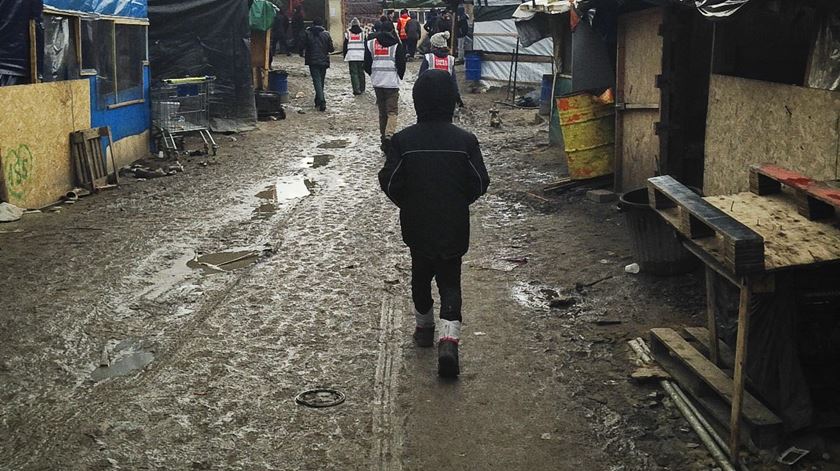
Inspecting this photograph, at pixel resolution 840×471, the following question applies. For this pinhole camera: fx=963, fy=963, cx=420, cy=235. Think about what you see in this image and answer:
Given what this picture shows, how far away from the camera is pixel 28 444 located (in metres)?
5.23

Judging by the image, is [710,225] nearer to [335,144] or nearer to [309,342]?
[309,342]

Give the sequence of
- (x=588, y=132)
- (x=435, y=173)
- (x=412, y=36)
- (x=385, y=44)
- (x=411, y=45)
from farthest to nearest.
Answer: (x=411, y=45), (x=412, y=36), (x=385, y=44), (x=588, y=132), (x=435, y=173)

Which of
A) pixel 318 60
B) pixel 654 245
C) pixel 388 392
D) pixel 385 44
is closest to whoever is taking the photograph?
pixel 388 392

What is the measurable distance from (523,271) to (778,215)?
4.00 meters

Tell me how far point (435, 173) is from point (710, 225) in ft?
7.27

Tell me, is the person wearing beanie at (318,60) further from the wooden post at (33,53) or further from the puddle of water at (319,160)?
the wooden post at (33,53)

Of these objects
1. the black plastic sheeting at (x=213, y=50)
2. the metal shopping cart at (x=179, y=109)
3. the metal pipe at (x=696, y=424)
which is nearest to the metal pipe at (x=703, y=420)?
the metal pipe at (x=696, y=424)

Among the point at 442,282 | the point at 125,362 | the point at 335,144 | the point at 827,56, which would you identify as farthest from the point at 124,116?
the point at 827,56

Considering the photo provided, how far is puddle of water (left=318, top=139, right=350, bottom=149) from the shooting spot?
17953 mm

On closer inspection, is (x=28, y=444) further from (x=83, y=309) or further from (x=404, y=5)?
(x=404, y=5)

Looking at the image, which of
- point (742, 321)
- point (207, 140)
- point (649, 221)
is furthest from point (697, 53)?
point (207, 140)

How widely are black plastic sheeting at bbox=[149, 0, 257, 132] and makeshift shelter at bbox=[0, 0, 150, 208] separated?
214 cm

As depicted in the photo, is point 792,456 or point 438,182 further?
point 438,182

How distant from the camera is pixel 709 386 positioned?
5.39 m
